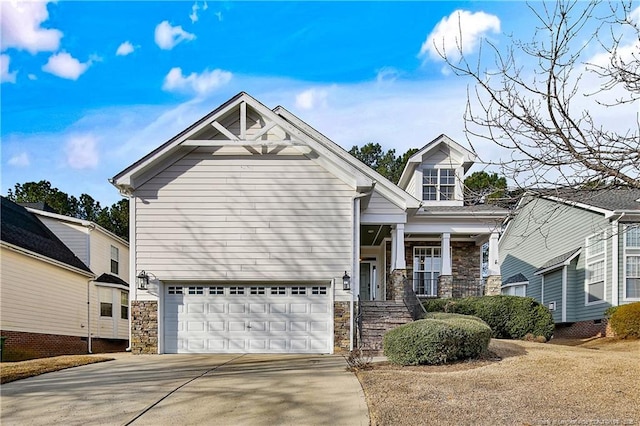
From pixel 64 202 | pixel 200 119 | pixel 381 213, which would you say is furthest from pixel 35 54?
pixel 64 202

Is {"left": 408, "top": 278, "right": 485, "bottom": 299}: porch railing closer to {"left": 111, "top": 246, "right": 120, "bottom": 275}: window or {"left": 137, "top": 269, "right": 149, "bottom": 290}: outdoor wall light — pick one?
{"left": 137, "top": 269, "right": 149, "bottom": 290}: outdoor wall light

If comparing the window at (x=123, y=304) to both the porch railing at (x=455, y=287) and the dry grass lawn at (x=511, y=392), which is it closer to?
the porch railing at (x=455, y=287)

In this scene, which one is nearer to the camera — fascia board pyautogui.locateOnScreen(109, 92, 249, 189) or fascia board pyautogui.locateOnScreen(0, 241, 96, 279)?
fascia board pyautogui.locateOnScreen(109, 92, 249, 189)

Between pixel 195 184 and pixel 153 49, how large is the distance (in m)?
3.76

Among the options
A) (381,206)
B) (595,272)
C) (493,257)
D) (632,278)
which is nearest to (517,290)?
(595,272)

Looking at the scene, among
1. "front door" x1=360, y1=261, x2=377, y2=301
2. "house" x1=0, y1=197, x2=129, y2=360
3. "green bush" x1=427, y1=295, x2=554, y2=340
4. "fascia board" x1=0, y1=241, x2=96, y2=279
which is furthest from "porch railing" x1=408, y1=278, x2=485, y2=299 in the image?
"house" x1=0, y1=197, x2=129, y2=360

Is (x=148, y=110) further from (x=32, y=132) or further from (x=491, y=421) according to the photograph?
(x=491, y=421)

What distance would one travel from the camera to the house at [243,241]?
15.5 metres

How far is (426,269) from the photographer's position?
21203 mm

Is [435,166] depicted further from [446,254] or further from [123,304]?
[123,304]

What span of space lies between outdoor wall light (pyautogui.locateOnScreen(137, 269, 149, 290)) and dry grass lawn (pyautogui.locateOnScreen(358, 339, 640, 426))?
7.34 metres

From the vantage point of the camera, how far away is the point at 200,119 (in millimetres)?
15648

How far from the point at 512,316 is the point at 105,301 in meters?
18.2

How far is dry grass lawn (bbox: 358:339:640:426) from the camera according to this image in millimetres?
7352
